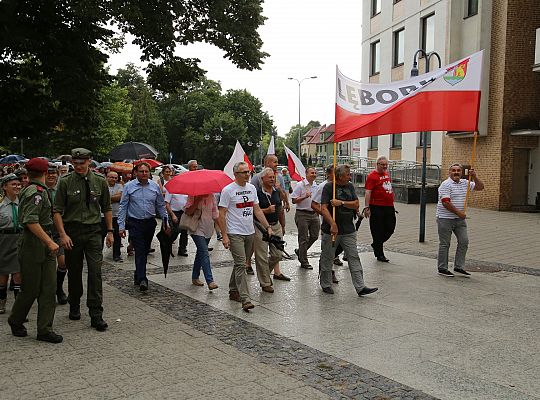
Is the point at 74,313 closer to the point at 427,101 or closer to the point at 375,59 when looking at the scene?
the point at 427,101

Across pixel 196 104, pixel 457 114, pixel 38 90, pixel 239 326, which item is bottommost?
pixel 239 326

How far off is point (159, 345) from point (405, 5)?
27.0m

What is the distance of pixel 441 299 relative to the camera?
7.16m

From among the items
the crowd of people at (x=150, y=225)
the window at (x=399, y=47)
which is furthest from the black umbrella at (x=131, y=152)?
the window at (x=399, y=47)

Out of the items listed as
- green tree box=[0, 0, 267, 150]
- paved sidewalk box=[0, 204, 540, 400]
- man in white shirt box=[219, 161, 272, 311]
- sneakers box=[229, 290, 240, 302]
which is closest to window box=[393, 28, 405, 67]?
green tree box=[0, 0, 267, 150]

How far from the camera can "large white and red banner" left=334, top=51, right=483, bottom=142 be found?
8625 millimetres

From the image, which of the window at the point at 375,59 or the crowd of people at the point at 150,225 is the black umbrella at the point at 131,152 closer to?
the crowd of people at the point at 150,225

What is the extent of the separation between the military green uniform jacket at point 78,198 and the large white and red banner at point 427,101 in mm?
4346

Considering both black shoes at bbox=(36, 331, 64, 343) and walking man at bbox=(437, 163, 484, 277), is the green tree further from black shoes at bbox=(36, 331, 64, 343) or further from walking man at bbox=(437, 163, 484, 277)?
black shoes at bbox=(36, 331, 64, 343)

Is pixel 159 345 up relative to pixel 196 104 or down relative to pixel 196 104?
down

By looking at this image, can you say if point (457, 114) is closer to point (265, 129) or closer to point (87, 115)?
point (87, 115)

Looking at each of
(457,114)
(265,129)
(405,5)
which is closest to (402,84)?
(457,114)

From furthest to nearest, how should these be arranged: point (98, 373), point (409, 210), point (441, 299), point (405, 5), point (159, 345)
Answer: point (405, 5) < point (409, 210) < point (441, 299) < point (159, 345) < point (98, 373)

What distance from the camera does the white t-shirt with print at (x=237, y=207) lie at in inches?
273
